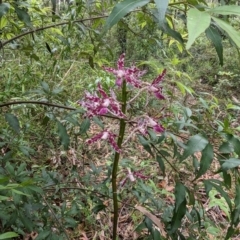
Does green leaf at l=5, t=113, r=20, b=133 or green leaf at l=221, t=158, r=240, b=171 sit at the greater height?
green leaf at l=221, t=158, r=240, b=171

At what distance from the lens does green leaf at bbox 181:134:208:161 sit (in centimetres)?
65

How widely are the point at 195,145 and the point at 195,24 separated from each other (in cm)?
34

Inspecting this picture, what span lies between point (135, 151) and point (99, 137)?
5.06 feet

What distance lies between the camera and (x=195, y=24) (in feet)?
1.19

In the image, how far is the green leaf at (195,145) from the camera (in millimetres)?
649

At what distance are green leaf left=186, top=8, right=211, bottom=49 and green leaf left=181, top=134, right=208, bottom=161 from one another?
12.3 inches

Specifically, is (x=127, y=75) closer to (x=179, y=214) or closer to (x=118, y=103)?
(x=118, y=103)

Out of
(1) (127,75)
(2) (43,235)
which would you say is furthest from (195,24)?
(2) (43,235)

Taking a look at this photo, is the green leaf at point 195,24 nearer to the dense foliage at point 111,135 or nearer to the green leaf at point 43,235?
the dense foliage at point 111,135

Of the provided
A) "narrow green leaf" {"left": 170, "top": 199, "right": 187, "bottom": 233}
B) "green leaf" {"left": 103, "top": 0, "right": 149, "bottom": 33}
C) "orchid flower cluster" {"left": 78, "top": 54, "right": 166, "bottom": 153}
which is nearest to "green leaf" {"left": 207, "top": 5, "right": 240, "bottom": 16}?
"green leaf" {"left": 103, "top": 0, "right": 149, "bottom": 33}

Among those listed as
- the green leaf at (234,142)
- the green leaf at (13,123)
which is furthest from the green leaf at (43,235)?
the green leaf at (234,142)

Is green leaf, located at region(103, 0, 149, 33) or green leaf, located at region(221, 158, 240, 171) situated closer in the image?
green leaf, located at region(103, 0, 149, 33)

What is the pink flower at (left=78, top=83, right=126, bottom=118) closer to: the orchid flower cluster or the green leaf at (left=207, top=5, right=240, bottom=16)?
the orchid flower cluster

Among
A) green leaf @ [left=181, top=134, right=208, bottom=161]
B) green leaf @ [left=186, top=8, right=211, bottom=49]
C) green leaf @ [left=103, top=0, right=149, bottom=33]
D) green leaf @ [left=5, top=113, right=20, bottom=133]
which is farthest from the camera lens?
green leaf @ [left=5, top=113, right=20, bottom=133]
